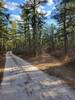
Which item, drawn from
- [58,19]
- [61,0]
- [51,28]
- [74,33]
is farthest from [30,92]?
[51,28]

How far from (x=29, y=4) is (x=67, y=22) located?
27.0ft

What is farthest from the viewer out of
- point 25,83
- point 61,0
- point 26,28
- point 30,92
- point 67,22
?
point 26,28

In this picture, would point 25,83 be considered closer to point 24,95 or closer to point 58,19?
point 24,95

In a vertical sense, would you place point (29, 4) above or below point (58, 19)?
above

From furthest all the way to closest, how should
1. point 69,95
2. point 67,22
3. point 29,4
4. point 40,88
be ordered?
1. point 29,4
2. point 67,22
3. point 40,88
4. point 69,95

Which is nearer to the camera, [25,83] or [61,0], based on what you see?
[25,83]

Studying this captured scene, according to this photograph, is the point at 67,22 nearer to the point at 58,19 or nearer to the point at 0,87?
the point at 58,19

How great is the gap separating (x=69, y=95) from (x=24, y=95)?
1.80 meters

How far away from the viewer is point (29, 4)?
120 feet

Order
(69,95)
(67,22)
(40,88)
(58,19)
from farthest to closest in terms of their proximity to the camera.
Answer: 1. (58,19)
2. (67,22)
3. (40,88)
4. (69,95)

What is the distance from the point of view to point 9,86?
11.7 metres

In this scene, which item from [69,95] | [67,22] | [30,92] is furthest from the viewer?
[67,22]

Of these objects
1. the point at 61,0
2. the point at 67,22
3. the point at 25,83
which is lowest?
the point at 25,83

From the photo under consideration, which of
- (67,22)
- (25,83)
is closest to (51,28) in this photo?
(67,22)
